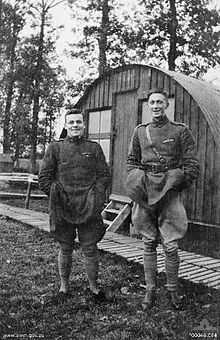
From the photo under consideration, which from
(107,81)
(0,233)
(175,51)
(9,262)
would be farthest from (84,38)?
(9,262)

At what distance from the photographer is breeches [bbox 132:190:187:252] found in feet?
11.8

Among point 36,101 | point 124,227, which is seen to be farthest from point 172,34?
point 36,101

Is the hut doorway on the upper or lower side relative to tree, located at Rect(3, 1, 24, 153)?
lower

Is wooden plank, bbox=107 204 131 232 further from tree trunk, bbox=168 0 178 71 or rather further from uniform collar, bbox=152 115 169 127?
tree trunk, bbox=168 0 178 71

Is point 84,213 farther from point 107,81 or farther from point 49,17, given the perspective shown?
point 49,17

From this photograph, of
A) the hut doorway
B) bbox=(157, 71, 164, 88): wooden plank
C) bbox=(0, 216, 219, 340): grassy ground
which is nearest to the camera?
bbox=(0, 216, 219, 340): grassy ground

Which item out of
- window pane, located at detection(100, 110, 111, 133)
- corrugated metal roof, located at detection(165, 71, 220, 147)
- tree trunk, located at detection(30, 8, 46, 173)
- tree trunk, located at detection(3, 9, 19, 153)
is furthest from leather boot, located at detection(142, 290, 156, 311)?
tree trunk, located at detection(3, 9, 19, 153)

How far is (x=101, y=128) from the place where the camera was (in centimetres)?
893

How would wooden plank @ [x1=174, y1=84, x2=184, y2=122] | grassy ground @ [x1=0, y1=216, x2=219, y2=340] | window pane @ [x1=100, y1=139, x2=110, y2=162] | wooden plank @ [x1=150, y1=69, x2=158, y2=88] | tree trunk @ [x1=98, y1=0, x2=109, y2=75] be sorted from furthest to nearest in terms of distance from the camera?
tree trunk @ [x1=98, y1=0, x2=109, y2=75] → window pane @ [x1=100, y1=139, x2=110, y2=162] → wooden plank @ [x1=150, y1=69, x2=158, y2=88] → wooden plank @ [x1=174, y1=84, x2=184, y2=122] → grassy ground @ [x1=0, y1=216, x2=219, y2=340]

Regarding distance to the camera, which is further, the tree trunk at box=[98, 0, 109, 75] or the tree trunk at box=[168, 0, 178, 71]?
the tree trunk at box=[98, 0, 109, 75]

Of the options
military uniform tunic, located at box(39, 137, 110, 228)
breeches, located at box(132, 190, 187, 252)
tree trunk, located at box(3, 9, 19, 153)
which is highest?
tree trunk, located at box(3, 9, 19, 153)

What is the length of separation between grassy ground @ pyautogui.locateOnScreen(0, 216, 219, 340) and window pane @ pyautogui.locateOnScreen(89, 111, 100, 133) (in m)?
4.35

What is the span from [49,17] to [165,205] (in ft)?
63.2

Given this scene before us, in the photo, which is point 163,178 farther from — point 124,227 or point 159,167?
point 124,227
